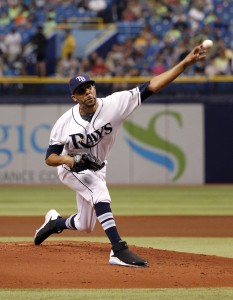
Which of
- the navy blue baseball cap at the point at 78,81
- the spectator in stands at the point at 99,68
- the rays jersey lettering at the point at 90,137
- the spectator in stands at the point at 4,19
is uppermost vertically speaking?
the spectator in stands at the point at 4,19

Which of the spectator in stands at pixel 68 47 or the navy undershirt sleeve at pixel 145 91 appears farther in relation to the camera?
the spectator in stands at pixel 68 47

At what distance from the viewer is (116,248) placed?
7156 millimetres

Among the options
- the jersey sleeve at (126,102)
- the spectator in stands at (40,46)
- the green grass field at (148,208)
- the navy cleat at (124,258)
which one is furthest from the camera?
the spectator in stands at (40,46)

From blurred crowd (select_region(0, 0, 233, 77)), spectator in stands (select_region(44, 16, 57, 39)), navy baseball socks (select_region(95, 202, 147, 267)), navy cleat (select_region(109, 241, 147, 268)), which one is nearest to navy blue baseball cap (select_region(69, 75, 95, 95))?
navy baseball socks (select_region(95, 202, 147, 267))

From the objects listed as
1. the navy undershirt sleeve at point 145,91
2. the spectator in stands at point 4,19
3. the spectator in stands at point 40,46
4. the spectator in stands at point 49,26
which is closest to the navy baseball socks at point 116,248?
the navy undershirt sleeve at point 145,91

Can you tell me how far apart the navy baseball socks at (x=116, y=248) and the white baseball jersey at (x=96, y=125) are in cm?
55

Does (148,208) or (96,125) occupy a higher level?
(96,125)

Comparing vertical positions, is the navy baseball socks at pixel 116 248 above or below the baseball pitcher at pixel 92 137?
below

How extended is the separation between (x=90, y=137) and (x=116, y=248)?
949 mm

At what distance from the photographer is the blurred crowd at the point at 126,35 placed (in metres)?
18.4

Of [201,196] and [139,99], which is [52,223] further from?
[201,196]

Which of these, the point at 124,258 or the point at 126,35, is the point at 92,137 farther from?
the point at 126,35

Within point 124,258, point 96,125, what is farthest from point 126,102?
point 124,258

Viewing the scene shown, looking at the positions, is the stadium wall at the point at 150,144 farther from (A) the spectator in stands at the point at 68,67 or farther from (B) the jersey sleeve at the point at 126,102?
(B) the jersey sleeve at the point at 126,102
